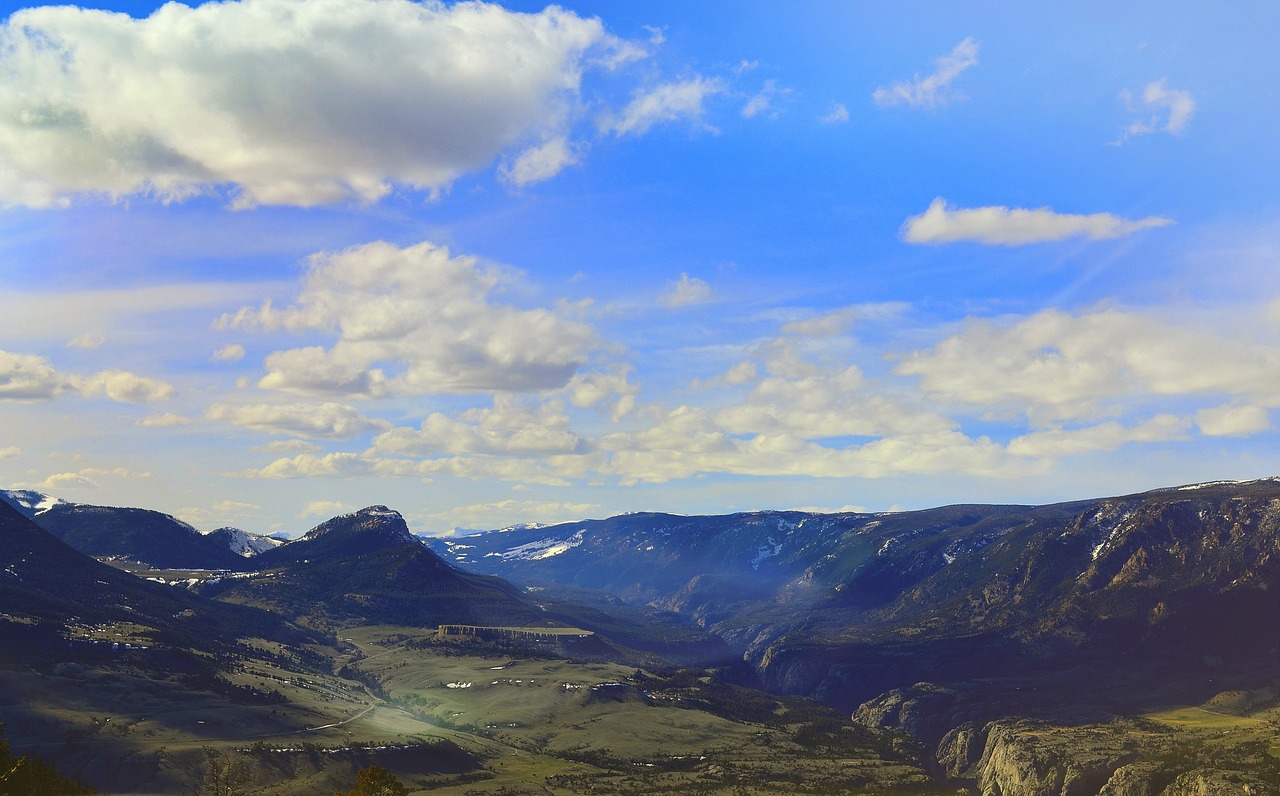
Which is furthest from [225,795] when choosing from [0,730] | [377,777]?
[0,730]

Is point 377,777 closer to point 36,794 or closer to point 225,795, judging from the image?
point 225,795

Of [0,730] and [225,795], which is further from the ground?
[0,730]

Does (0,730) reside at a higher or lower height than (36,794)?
higher

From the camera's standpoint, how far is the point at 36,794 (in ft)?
573

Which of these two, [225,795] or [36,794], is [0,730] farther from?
[225,795]

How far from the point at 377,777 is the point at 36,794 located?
189 ft

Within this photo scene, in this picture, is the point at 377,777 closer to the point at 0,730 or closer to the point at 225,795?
the point at 225,795

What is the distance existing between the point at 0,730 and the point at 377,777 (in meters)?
58.8

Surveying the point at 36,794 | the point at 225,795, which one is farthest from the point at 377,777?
the point at 36,794

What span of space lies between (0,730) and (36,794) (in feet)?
43.3

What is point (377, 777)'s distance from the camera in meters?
162

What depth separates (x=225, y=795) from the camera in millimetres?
165625

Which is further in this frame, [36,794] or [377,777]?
[36,794]
